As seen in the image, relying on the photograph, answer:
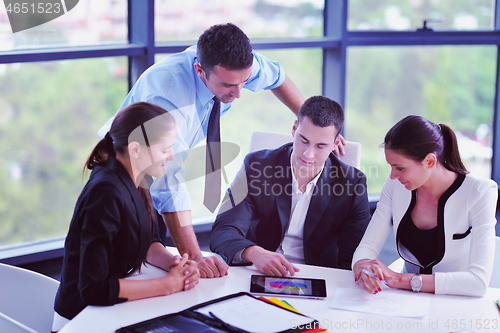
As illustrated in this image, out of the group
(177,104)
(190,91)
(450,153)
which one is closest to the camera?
(450,153)

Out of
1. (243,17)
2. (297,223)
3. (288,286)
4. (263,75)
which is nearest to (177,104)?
(263,75)

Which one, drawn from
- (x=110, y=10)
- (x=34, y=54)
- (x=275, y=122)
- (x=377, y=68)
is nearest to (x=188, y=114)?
(x=34, y=54)

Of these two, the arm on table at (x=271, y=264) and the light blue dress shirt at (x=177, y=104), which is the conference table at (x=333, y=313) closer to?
the arm on table at (x=271, y=264)

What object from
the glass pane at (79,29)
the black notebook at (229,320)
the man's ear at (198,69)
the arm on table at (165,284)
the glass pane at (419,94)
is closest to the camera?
the black notebook at (229,320)

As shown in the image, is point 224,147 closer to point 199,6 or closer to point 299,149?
point 299,149

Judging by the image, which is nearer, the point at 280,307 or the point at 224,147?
the point at 280,307

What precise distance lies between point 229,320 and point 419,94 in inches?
143

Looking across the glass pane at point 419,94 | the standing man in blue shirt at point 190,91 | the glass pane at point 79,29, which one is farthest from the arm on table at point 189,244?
the glass pane at point 419,94

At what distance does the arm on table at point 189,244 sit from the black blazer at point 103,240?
239 millimetres

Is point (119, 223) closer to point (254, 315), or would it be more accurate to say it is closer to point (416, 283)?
point (254, 315)

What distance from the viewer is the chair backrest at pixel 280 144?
93.0 inches

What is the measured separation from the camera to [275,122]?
4.09m

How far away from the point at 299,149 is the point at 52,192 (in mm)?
1905

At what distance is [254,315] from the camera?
1379mm
